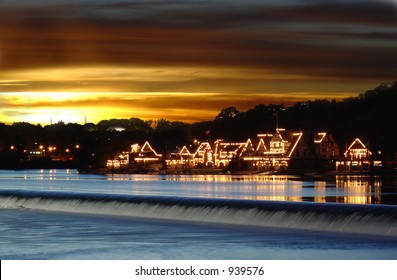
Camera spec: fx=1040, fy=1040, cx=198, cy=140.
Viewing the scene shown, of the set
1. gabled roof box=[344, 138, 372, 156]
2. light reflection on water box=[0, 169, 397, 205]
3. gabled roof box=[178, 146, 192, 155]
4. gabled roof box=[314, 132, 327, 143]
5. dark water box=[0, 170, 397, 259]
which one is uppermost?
gabled roof box=[314, 132, 327, 143]

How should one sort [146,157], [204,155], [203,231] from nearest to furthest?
1. [203,231]
2. [204,155]
3. [146,157]

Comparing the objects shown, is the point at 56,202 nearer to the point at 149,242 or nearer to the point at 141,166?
the point at 149,242

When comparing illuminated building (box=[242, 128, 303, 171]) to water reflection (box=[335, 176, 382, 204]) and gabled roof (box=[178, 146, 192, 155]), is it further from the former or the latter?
water reflection (box=[335, 176, 382, 204])

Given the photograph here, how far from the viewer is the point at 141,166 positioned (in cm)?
14525

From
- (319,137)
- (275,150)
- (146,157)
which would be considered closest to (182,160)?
(146,157)

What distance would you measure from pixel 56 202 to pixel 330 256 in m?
16.1


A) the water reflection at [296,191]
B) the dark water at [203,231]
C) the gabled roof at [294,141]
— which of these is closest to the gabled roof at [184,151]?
the gabled roof at [294,141]

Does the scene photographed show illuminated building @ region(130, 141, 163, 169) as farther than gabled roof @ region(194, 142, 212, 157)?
Yes

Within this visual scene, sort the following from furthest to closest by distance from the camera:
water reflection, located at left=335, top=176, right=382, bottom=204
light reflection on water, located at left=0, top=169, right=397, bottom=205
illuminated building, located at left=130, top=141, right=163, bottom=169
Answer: illuminated building, located at left=130, top=141, right=163, bottom=169 → light reflection on water, located at left=0, top=169, right=397, bottom=205 → water reflection, located at left=335, top=176, right=382, bottom=204

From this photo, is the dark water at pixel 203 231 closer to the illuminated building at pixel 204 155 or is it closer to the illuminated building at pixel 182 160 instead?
the illuminated building at pixel 204 155

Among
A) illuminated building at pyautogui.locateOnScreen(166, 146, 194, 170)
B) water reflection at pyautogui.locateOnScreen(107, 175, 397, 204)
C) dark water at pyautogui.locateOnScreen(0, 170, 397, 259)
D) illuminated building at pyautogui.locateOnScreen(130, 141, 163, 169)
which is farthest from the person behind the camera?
illuminated building at pyautogui.locateOnScreen(130, 141, 163, 169)

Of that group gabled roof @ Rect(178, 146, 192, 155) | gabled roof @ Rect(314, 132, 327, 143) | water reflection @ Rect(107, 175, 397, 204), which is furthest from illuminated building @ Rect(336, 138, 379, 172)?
gabled roof @ Rect(178, 146, 192, 155)

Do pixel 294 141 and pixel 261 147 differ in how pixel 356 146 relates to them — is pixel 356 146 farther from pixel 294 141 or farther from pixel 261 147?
pixel 261 147
